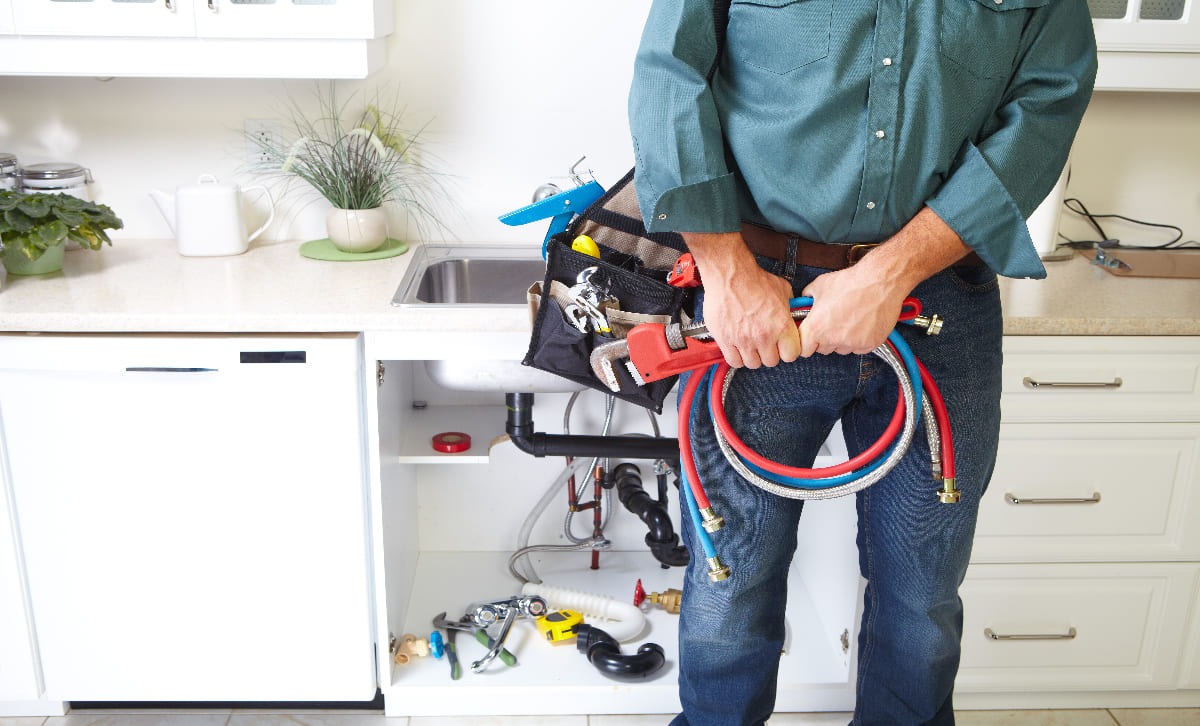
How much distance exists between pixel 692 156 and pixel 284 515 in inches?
38.5

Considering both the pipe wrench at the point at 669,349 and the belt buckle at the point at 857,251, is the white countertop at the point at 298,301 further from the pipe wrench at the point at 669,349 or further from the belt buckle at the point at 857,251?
the belt buckle at the point at 857,251

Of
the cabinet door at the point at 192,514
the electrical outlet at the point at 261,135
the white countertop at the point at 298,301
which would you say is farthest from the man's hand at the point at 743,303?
the electrical outlet at the point at 261,135

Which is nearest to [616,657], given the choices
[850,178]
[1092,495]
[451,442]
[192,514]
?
[451,442]

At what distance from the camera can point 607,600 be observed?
2.03 metres

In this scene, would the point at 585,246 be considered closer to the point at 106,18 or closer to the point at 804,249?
the point at 804,249

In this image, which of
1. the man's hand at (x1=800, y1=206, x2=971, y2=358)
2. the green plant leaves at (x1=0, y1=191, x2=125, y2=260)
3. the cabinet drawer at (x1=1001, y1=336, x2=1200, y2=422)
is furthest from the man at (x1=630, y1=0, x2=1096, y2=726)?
the green plant leaves at (x1=0, y1=191, x2=125, y2=260)

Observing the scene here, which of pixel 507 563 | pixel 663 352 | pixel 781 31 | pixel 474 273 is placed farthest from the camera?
pixel 507 563

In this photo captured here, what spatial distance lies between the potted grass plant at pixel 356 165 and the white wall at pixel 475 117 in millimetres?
42

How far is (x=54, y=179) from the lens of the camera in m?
1.91

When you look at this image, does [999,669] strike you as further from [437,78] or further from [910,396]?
[437,78]

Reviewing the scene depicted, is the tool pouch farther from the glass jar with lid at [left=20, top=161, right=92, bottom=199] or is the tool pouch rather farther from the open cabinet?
the glass jar with lid at [left=20, top=161, right=92, bottom=199]

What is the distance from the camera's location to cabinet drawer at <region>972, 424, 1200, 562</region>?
1692mm

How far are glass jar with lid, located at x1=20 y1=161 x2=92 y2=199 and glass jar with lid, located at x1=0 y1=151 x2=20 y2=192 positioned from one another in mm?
10

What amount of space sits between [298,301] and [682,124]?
811 millimetres
